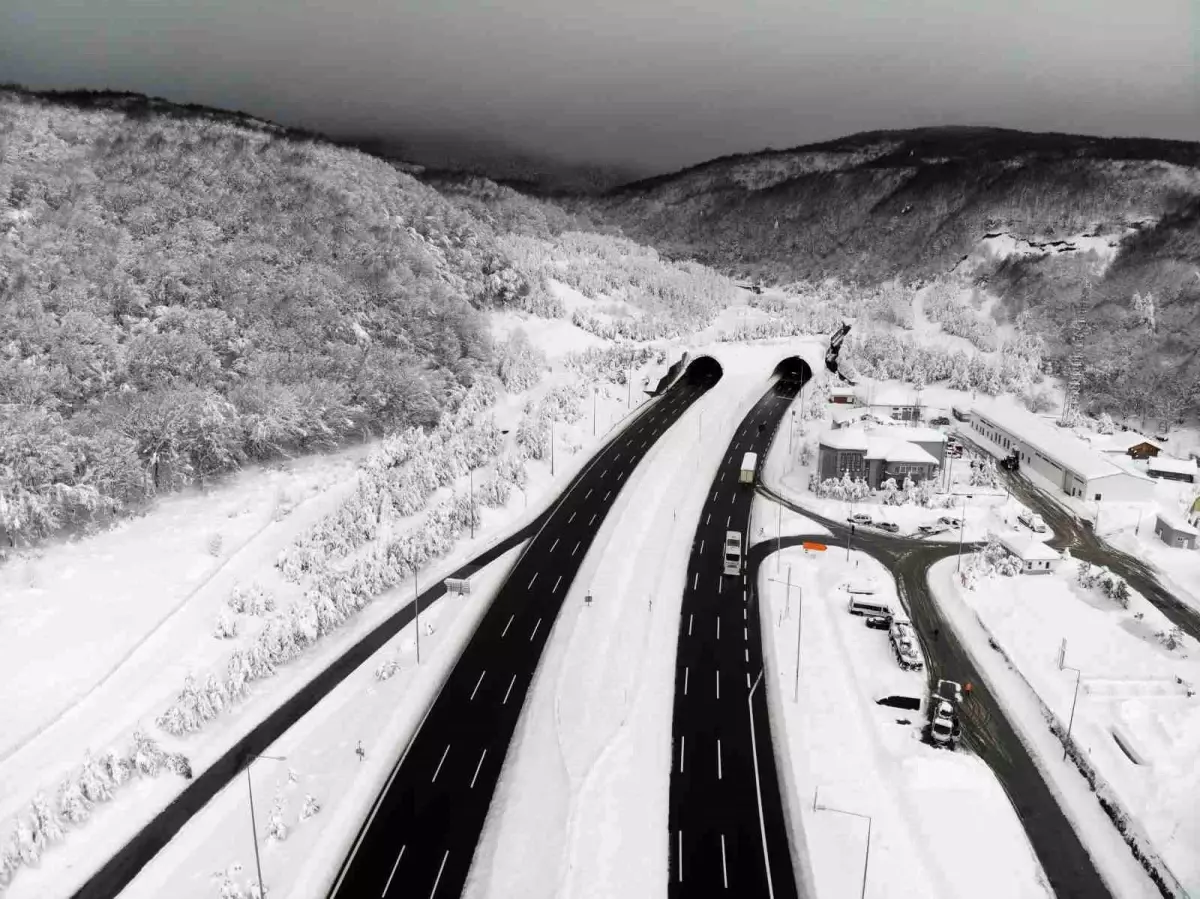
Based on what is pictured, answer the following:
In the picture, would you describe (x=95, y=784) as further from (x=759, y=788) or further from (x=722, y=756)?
(x=759, y=788)

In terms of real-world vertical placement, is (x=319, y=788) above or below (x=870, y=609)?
below

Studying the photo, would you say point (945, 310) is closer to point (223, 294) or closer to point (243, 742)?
point (223, 294)

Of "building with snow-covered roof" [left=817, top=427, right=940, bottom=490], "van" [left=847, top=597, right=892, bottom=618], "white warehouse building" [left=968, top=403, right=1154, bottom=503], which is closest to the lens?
"van" [left=847, top=597, right=892, bottom=618]

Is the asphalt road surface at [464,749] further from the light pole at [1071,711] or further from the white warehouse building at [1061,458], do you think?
the white warehouse building at [1061,458]

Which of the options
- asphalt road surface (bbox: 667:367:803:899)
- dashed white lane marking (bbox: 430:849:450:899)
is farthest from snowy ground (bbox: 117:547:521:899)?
asphalt road surface (bbox: 667:367:803:899)

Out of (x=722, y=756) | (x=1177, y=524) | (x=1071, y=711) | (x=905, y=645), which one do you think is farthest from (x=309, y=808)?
(x=1177, y=524)

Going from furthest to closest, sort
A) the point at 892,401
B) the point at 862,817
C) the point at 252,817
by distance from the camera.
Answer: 1. the point at 892,401
2. the point at 862,817
3. the point at 252,817

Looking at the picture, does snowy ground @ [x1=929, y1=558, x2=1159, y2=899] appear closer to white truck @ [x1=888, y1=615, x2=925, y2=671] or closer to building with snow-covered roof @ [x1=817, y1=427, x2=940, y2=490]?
white truck @ [x1=888, y1=615, x2=925, y2=671]
